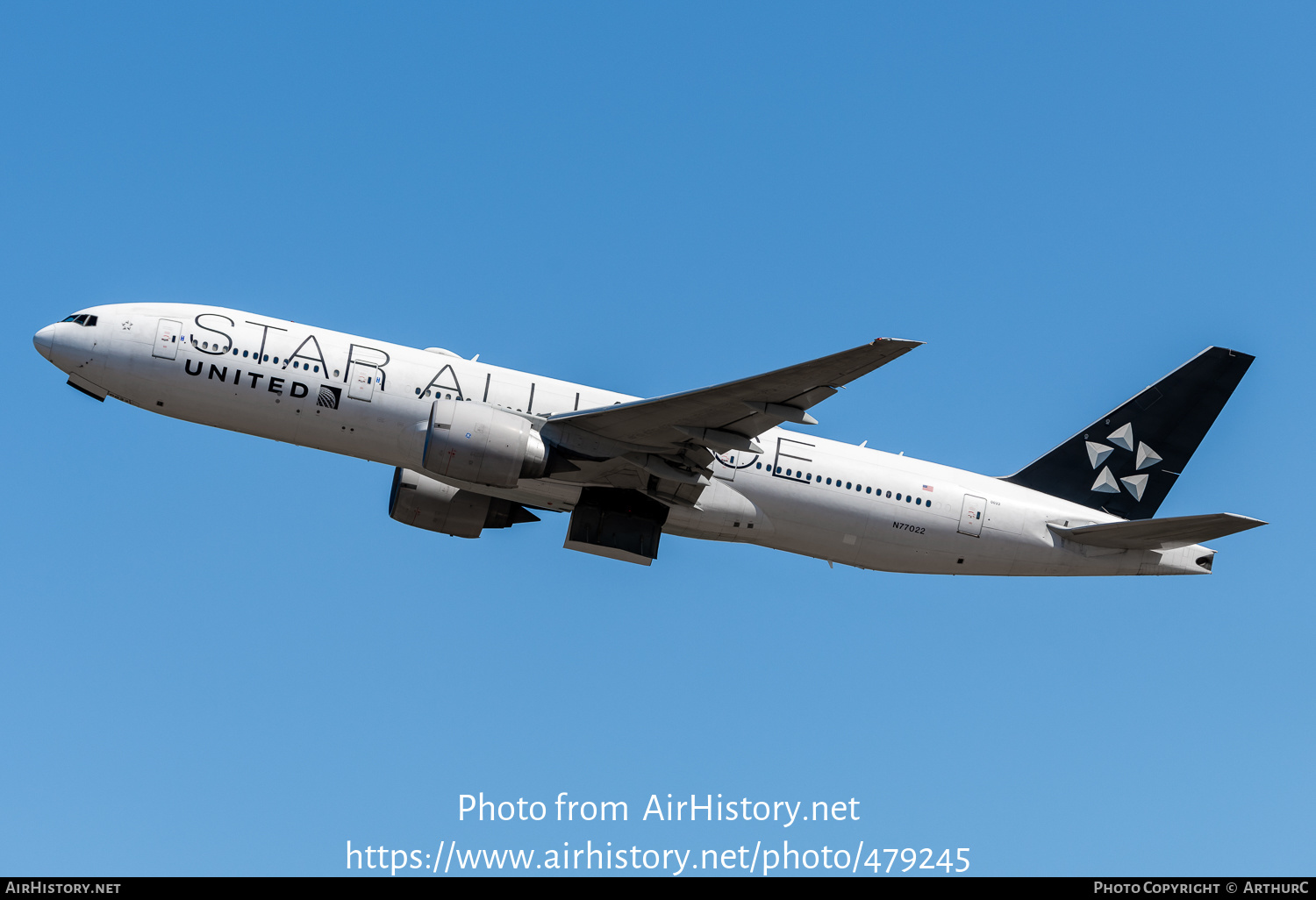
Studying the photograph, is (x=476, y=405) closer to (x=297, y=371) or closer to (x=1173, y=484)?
(x=297, y=371)

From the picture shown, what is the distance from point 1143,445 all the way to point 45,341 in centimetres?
2814

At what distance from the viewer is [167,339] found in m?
29.0

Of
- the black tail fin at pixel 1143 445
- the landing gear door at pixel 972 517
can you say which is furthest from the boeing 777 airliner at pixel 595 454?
the black tail fin at pixel 1143 445

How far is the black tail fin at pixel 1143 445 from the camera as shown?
3350cm

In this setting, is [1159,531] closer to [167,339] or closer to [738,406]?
[738,406]

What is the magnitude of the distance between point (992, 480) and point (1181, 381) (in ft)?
21.1

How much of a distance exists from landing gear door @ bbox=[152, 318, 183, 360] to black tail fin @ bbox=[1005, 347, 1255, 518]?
21.3 m

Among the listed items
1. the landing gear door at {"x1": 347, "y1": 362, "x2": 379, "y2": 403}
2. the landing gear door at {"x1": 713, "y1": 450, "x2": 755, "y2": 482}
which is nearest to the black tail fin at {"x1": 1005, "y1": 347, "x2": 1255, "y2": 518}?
the landing gear door at {"x1": 713, "y1": 450, "x2": 755, "y2": 482}

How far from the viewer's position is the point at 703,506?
98.4ft

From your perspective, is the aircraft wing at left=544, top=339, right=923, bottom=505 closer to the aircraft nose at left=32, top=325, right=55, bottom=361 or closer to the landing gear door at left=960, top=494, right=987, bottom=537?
the landing gear door at left=960, top=494, right=987, bottom=537

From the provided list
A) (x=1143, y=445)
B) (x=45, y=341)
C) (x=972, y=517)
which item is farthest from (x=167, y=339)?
(x=1143, y=445)

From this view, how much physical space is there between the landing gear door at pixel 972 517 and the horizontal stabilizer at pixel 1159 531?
201cm
